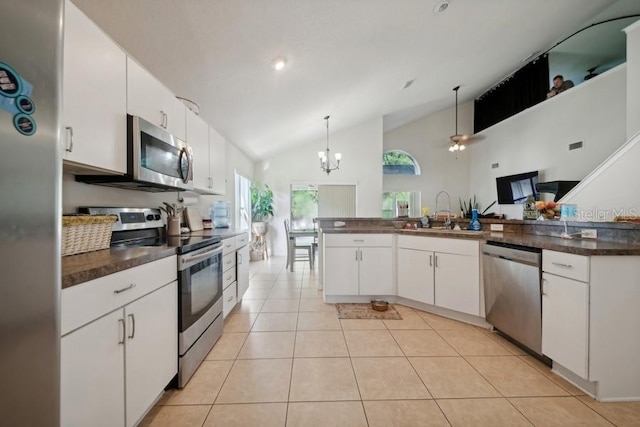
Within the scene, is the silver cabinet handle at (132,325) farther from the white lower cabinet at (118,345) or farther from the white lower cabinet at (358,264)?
the white lower cabinet at (358,264)

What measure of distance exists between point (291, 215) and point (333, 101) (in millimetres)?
3068

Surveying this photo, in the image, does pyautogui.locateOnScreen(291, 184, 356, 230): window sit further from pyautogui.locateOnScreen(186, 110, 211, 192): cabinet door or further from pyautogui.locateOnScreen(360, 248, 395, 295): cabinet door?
pyautogui.locateOnScreen(186, 110, 211, 192): cabinet door

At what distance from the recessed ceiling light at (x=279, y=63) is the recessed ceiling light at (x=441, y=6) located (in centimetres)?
162

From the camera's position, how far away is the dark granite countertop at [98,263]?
83cm

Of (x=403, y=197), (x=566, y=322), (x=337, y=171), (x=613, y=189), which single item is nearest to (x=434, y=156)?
(x=403, y=197)

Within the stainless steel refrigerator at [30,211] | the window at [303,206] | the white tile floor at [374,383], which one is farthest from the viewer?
the window at [303,206]

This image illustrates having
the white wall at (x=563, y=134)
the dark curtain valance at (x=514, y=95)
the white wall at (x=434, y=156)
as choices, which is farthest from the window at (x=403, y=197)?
the dark curtain valance at (x=514, y=95)

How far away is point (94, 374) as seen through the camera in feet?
2.97

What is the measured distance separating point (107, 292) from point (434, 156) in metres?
7.53

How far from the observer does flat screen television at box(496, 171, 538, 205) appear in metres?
4.82

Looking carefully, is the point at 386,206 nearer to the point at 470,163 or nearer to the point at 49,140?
the point at 470,163

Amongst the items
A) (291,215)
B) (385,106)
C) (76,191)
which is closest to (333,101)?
(385,106)

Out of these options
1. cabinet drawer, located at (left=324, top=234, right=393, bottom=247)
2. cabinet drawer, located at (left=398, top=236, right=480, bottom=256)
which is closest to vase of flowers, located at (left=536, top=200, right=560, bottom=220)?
cabinet drawer, located at (left=398, top=236, right=480, bottom=256)

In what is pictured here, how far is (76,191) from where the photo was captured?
1457 millimetres
